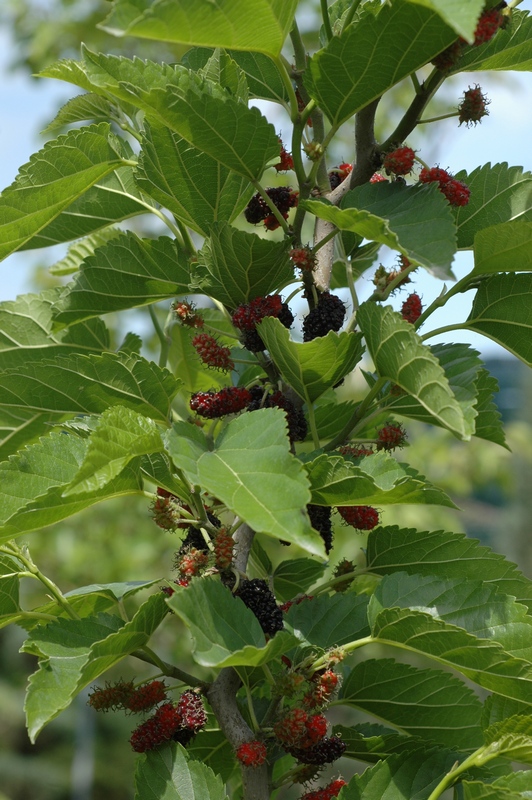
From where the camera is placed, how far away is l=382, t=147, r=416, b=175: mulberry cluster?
895 mm

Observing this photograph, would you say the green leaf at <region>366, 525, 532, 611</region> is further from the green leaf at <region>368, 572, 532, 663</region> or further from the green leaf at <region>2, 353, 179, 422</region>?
the green leaf at <region>2, 353, 179, 422</region>

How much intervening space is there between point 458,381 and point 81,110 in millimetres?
610

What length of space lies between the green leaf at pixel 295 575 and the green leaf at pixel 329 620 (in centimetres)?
17

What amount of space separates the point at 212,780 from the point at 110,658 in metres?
0.19

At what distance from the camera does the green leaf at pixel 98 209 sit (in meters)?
1.10

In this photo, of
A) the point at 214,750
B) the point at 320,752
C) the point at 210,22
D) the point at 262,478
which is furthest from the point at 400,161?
the point at 214,750

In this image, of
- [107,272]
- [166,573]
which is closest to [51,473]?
[107,272]

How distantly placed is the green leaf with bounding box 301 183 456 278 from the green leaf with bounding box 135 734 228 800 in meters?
0.55

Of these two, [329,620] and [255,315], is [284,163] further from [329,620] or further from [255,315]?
[329,620]

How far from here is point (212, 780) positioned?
0.87 meters

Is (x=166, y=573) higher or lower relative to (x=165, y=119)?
lower

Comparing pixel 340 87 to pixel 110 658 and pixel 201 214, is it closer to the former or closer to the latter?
pixel 201 214

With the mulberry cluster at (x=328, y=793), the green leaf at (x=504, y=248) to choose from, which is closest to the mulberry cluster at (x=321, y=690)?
the mulberry cluster at (x=328, y=793)

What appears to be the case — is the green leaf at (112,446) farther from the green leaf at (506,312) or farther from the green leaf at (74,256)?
the green leaf at (74,256)
